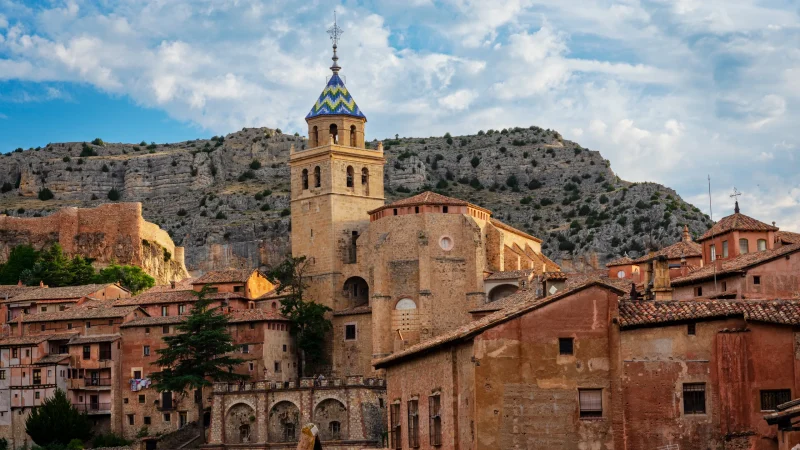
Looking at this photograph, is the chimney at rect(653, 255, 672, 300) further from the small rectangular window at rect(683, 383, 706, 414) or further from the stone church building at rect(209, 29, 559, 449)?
the stone church building at rect(209, 29, 559, 449)

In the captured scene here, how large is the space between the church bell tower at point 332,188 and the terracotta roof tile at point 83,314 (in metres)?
11.6

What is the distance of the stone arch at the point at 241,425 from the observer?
83.0 m

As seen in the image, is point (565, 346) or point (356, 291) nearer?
point (565, 346)

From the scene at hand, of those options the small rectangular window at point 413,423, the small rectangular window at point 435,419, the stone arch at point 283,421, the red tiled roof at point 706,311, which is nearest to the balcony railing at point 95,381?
the stone arch at point 283,421

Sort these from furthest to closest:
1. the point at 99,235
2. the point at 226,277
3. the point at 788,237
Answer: the point at 99,235 < the point at 226,277 < the point at 788,237

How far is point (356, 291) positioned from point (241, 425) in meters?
14.2

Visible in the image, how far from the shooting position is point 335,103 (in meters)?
99.6

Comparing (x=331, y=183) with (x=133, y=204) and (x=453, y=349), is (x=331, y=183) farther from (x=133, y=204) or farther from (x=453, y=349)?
(x=453, y=349)

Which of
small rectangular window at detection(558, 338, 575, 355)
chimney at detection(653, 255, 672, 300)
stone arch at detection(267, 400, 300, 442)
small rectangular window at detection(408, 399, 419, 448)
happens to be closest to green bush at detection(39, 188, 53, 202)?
stone arch at detection(267, 400, 300, 442)

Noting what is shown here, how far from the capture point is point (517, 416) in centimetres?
4088

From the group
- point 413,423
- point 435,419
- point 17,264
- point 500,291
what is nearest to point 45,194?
point 17,264

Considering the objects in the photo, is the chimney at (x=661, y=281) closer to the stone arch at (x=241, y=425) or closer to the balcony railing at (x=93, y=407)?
the stone arch at (x=241, y=425)

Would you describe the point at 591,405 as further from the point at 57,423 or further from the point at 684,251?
the point at 57,423

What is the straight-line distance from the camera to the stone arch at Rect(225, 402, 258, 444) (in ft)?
272
